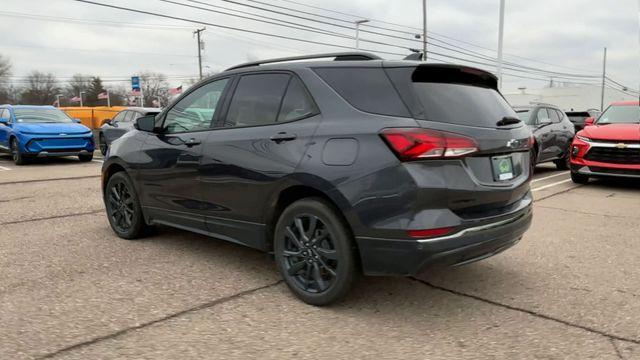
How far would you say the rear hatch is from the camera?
3271mm

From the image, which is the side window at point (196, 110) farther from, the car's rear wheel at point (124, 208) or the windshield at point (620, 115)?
the windshield at point (620, 115)

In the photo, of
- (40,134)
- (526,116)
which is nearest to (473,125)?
(526,116)

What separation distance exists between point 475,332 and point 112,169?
13.5 feet

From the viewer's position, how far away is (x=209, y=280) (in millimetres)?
4152

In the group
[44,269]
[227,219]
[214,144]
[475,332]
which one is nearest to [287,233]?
[227,219]

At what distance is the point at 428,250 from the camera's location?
10.2 feet

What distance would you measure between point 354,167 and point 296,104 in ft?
2.61

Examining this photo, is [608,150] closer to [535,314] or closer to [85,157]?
[535,314]

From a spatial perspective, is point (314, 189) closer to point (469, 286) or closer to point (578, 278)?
point (469, 286)

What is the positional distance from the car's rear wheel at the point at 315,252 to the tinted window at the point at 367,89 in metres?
0.72

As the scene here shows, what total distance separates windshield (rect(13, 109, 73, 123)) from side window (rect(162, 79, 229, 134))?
1087cm

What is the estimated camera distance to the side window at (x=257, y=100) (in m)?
3.94

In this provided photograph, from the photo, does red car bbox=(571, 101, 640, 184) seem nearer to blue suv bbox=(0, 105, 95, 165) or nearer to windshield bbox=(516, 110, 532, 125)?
windshield bbox=(516, 110, 532, 125)

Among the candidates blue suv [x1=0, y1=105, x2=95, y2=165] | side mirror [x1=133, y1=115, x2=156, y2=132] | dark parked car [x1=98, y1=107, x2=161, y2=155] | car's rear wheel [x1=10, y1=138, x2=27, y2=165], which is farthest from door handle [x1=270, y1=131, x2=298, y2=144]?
dark parked car [x1=98, y1=107, x2=161, y2=155]
